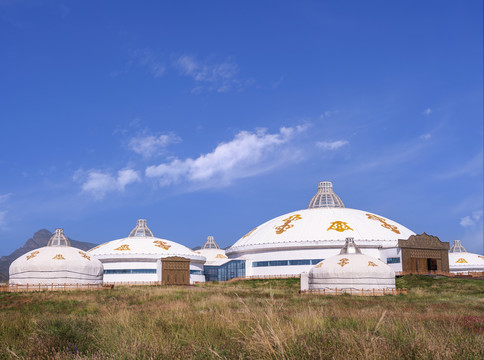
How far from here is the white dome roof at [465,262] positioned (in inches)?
3730

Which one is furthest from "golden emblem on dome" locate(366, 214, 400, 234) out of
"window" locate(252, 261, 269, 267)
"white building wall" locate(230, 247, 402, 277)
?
"window" locate(252, 261, 269, 267)

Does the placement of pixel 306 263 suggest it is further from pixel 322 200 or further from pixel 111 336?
pixel 111 336

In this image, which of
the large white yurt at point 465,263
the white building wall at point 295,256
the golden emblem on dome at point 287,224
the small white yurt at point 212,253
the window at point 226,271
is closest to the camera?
the white building wall at point 295,256

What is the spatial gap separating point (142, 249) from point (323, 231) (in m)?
26.3

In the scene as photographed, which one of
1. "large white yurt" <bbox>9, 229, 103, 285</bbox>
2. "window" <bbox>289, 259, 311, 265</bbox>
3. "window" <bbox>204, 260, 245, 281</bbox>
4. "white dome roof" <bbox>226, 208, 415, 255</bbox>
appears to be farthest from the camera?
"window" <bbox>204, 260, 245, 281</bbox>

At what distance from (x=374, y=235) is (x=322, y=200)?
45.4 feet

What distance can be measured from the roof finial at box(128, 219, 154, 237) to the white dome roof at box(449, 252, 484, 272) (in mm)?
59245

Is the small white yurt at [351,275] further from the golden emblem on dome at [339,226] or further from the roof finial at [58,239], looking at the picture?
the roof finial at [58,239]

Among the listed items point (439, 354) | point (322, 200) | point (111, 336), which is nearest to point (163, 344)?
point (111, 336)

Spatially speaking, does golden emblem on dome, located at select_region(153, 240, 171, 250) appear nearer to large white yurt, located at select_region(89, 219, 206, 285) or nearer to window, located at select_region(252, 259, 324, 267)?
large white yurt, located at select_region(89, 219, 206, 285)

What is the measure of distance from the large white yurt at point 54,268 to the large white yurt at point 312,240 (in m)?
24.1

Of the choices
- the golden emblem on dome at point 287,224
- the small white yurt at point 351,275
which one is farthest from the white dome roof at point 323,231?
the small white yurt at point 351,275

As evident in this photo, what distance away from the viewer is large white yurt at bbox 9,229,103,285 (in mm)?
53406

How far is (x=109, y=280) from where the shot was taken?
69.4 metres
